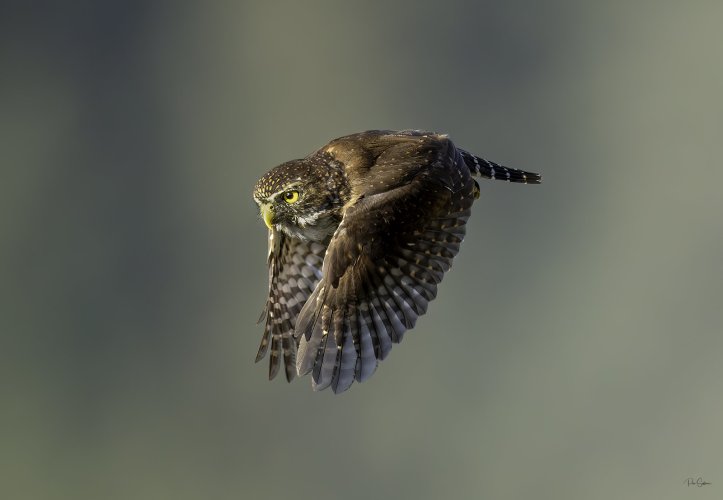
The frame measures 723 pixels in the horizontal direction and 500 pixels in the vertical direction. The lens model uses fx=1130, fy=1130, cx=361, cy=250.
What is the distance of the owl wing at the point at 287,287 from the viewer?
4.63m

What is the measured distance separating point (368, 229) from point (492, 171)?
970mm

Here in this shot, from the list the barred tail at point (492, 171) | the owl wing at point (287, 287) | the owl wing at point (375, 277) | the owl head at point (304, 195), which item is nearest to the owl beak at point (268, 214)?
the owl head at point (304, 195)

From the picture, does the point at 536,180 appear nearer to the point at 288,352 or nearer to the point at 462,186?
the point at 462,186

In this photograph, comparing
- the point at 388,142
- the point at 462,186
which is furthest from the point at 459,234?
the point at 388,142

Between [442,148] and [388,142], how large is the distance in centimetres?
20

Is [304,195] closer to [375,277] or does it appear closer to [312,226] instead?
[312,226]

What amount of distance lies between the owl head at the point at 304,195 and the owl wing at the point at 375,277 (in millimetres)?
145

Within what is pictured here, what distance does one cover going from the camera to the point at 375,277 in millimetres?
3803

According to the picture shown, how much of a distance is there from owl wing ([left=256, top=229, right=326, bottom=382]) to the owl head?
477 mm

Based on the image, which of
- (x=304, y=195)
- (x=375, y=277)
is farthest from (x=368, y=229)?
(x=304, y=195)

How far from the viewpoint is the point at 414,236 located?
3.90 m

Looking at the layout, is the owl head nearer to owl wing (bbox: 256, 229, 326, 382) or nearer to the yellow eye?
the yellow eye

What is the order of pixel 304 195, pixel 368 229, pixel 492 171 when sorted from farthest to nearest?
pixel 492 171, pixel 304 195, pixel 368 229

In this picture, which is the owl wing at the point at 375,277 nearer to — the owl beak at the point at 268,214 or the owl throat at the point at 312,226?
the owl throat at the point at 312,226
